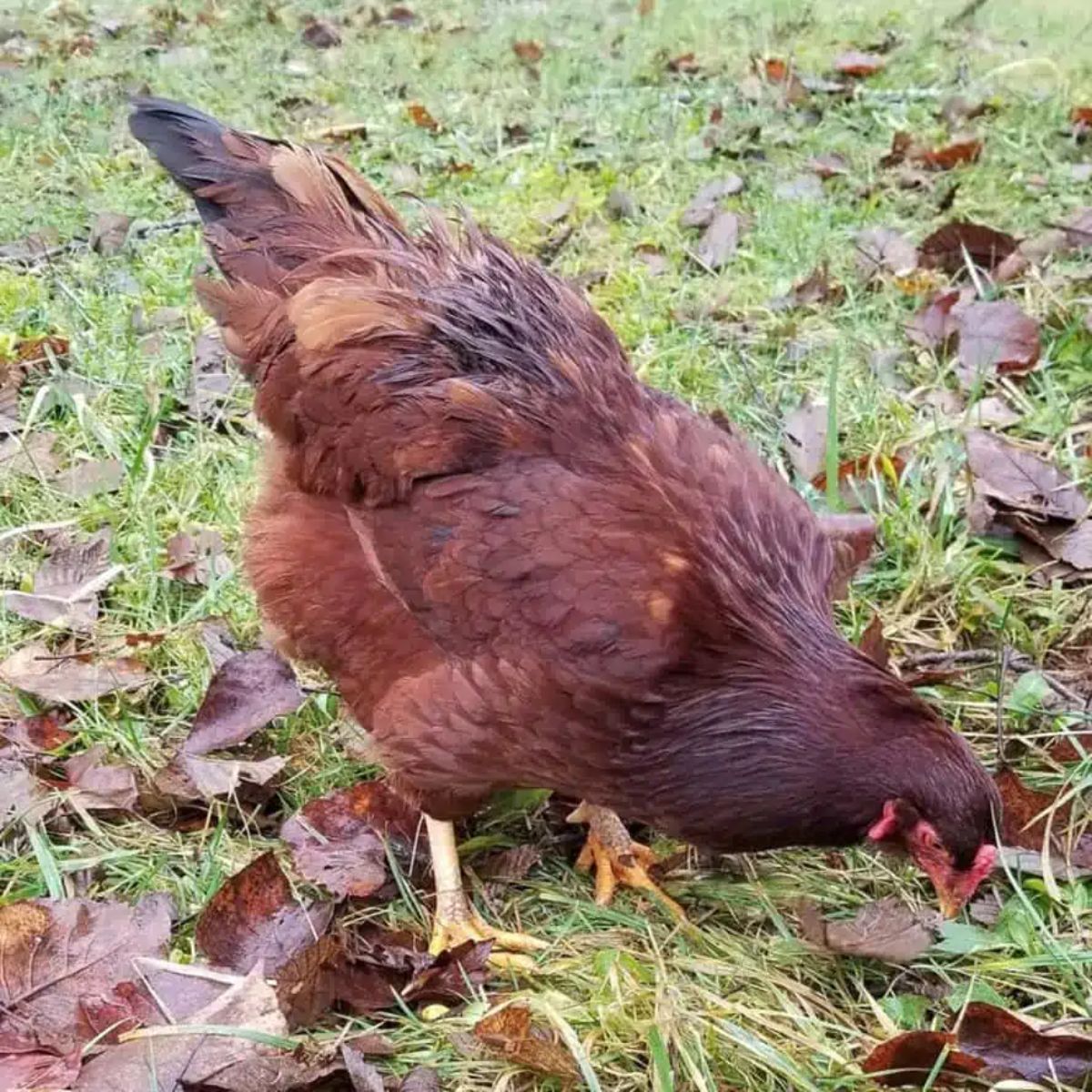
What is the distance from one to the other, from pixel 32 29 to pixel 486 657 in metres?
5.51

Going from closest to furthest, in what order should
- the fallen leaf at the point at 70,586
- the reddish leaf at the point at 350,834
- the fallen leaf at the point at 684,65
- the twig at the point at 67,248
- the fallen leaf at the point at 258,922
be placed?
the fallen leaf at the point at 258,922 → the reddish leaf at the point at 350,834 → the fallen leaf at the point at 70,586 → the twig at the point at 67,248 → the fallen leaf at the point at 684,65

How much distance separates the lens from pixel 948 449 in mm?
2396

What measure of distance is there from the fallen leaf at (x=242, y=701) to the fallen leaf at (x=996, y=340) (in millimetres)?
1672

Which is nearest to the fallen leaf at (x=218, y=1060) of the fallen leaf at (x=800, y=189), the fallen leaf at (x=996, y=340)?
the fallen leaf at (x=996, y=340)

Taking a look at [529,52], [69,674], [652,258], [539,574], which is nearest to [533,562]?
[539,574]

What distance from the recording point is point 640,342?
301 cm

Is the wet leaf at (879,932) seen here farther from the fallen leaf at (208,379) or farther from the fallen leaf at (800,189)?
the fallen leaf at (800,189)

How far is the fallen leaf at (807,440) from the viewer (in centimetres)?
248

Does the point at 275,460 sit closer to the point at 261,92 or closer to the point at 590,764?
the point at 590,764

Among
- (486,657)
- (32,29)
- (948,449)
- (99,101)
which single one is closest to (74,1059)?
(486,657)

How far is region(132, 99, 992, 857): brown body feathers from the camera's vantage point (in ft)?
5.02

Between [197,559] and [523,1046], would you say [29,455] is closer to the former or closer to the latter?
[197,559]

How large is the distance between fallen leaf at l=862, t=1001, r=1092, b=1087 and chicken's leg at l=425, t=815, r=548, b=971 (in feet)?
1.70

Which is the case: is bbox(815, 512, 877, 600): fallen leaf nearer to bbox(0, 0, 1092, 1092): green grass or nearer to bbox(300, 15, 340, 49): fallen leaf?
bbox(0, 0, 1092, 1092): green grass
